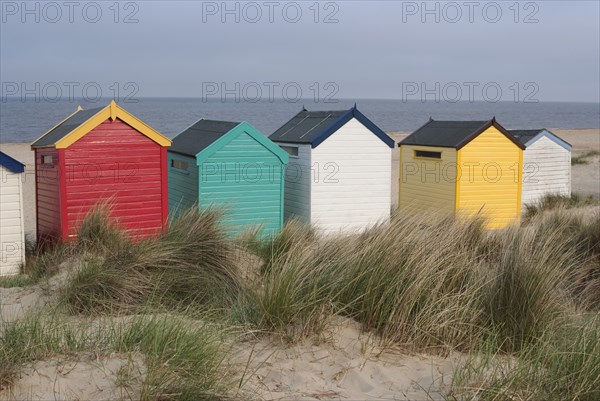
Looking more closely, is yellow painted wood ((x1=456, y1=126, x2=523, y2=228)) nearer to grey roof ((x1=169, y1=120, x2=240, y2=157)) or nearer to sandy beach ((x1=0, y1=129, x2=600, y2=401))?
grey roof ((x1=169, y1=120, x2=240, y2=157))

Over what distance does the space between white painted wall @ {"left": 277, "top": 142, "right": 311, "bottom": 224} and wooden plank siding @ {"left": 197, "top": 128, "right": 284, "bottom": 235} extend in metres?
0.64

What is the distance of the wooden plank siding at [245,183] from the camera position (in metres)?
10.8

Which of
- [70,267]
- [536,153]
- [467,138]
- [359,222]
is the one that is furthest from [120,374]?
[536,153]

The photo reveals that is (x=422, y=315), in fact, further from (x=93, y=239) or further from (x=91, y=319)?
(x=93, y=239)

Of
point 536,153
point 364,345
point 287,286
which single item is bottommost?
point 364,345

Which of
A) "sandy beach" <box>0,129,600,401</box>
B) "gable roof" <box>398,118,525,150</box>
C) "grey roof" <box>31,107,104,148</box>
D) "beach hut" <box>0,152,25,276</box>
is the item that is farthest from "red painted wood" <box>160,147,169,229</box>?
"sandy beach" <box>0,129,600,401</box>

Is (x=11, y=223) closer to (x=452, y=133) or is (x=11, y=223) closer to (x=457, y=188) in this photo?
(x=457, y=188)

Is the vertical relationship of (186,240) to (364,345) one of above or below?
above

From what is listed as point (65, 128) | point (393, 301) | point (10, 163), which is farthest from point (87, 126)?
point (393, 301)

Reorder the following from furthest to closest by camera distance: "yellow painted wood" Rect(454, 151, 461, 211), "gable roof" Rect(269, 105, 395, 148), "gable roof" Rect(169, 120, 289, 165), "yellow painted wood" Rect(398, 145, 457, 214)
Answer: "yellow painted wood" Rect(398, 145, 457, 214), "yellow painted wood" Rect(454, 151, 461, 211), "gable roof" Rect(269, 105, 395, 148), "gable roof" Rect(169, 120, 289, 165)

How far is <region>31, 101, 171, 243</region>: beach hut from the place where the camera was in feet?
31.9

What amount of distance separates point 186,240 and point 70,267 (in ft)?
3.86

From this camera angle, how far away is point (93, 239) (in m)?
8.58

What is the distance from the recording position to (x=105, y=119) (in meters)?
9.91
